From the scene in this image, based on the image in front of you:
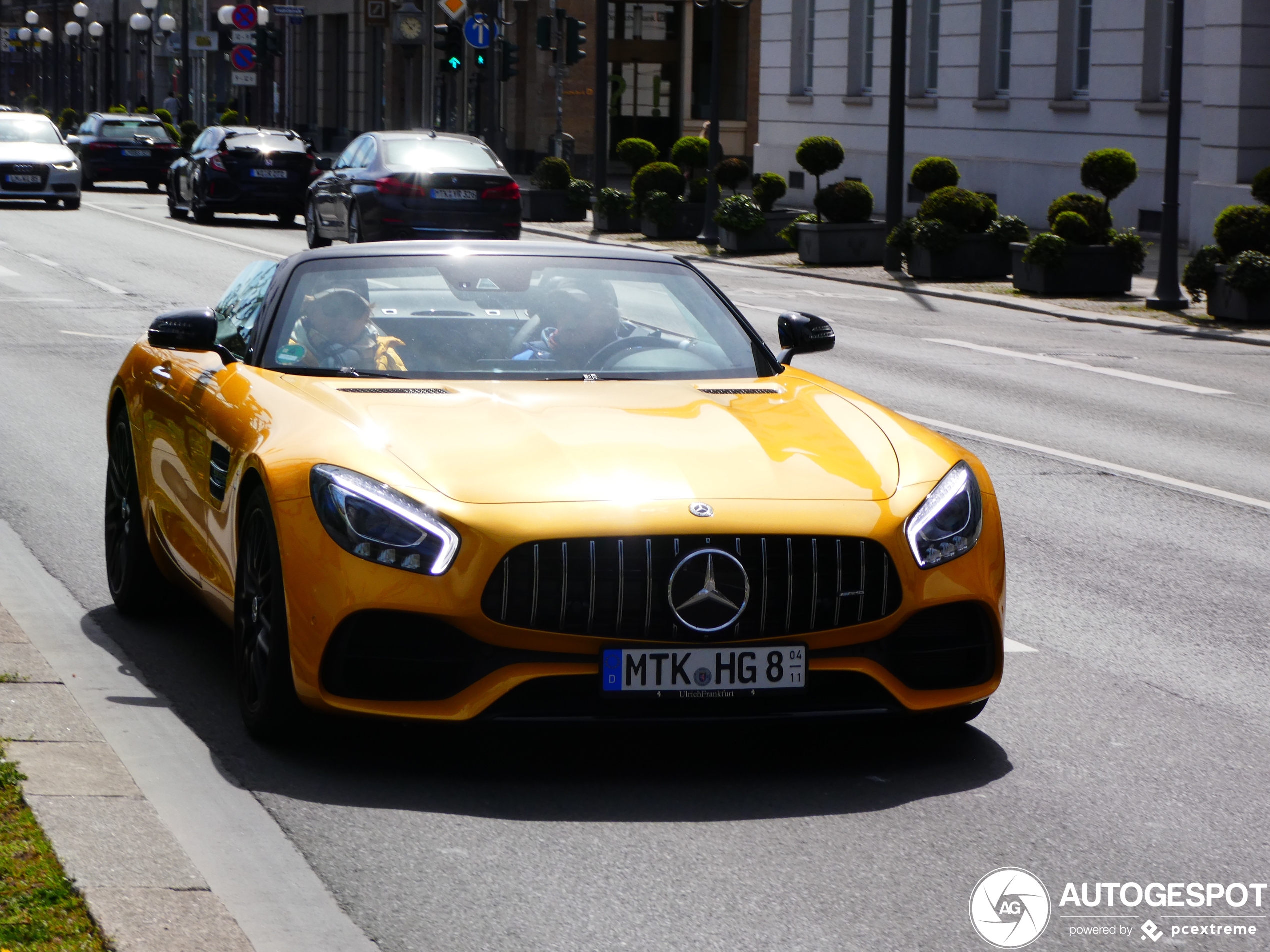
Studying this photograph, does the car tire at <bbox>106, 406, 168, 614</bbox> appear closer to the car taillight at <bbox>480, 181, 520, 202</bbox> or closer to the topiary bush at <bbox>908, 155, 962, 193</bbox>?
the car taillight at <bbox>480, 181, 520, 202</bbox>

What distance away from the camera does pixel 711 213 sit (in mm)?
31328

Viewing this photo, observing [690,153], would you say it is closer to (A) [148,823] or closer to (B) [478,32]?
(B) [478,32]

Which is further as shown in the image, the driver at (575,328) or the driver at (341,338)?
the driver at (575,328)

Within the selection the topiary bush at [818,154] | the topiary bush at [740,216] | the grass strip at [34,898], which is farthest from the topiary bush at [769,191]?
the grass strip at [34,898]

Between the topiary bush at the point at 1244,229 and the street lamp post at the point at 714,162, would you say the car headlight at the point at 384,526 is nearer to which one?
the topiary bush at the point at 1244,229

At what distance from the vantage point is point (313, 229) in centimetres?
2847

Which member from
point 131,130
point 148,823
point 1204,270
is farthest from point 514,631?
point 131,130

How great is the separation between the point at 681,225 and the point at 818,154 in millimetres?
2648

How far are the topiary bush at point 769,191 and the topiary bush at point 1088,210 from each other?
22.7 feet

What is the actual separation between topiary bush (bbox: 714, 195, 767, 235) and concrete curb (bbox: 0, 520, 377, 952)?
77.8 feet

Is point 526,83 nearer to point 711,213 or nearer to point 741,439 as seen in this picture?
point 711,213

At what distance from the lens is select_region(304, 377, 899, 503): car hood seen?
498cm

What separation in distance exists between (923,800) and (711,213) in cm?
2684

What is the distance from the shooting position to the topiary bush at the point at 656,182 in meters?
32.2
